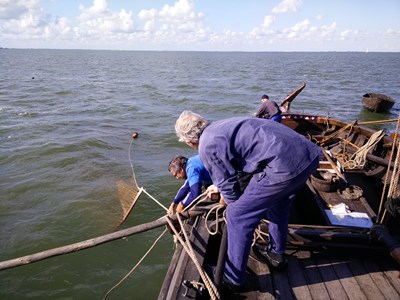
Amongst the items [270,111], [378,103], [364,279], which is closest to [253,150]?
[364,279]

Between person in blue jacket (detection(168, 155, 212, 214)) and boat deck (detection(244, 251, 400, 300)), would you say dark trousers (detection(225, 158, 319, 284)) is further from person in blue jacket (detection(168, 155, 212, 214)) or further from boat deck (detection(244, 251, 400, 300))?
person in blue jacket (detection(168, 155, 212, 214))

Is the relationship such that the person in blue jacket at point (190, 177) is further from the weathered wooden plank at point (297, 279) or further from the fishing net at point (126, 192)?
the fishing net at point (126, 192)

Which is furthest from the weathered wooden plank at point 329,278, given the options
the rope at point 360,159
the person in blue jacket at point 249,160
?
the rope at point 360,159

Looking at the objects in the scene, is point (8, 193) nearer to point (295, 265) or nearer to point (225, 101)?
point (295, 265)

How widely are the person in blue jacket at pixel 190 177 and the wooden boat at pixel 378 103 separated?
748 inches

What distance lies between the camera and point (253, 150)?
2.57 metres

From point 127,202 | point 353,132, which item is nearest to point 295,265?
point 127,202

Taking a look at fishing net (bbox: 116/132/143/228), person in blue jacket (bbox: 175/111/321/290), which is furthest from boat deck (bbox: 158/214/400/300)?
fishing net (bbox: 116/132/143/228)

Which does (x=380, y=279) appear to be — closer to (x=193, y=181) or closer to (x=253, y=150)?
(x=253, y=150)

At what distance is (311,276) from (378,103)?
19.6 metres

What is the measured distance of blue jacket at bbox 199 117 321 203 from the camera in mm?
2525

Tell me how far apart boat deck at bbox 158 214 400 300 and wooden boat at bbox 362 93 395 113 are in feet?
62.1

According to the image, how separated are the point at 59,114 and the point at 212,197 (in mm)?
16973

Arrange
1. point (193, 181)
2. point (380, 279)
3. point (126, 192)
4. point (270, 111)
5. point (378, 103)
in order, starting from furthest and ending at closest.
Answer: point (378, 103)
point (126, 192)
point (270, 111)
point (193, 181)
point (380, 279)
